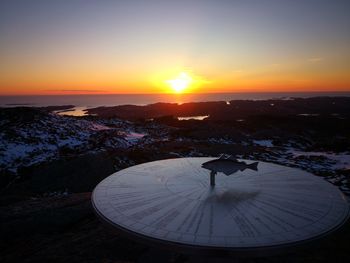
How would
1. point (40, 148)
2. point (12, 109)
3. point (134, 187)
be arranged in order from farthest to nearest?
point (12, 109), point (40, 148), point (134, 187)

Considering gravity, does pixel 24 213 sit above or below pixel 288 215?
below

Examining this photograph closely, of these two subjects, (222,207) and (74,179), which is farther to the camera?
(74,179)

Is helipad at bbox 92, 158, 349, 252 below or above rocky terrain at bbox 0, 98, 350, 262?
above

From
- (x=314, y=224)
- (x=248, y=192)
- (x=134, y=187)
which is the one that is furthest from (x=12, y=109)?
(x=314, y=224)

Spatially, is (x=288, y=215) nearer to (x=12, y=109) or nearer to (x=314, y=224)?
(x=314, y=224)

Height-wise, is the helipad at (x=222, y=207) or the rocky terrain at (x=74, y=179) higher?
the helipad at (x=222, y=207)

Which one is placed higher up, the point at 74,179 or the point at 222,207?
the point at 222,207

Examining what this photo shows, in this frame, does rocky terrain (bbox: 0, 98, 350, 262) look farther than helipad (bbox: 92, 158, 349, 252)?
Yes

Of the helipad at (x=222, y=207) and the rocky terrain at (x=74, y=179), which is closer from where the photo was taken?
the helipad at (x=222, y=207)
